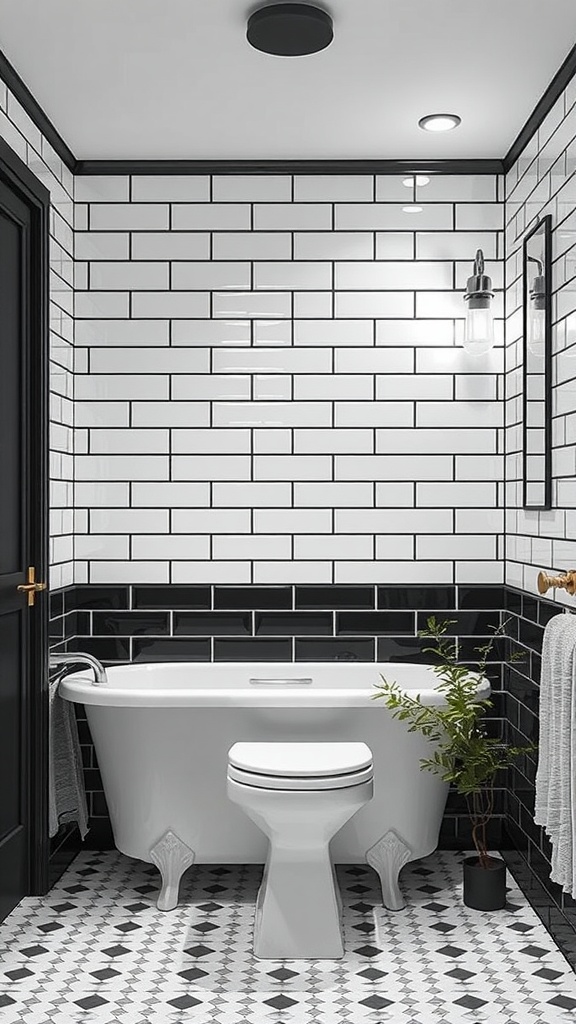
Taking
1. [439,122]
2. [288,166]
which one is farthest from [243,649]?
[439,122]

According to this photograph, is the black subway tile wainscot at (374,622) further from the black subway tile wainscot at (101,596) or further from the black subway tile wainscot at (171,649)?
the black subway tile wainscot at (101,596)

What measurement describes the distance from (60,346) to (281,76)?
1312 mm

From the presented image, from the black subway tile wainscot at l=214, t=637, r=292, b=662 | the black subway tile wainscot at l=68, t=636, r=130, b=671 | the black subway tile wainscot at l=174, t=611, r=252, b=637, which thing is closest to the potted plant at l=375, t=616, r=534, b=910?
the black subway tile wainscot at l=214, t=637, r=292, b=662

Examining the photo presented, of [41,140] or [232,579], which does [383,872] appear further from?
[41,140]

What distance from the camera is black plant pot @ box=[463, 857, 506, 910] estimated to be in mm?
3633

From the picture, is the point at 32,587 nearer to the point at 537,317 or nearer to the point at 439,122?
the point at 537,317

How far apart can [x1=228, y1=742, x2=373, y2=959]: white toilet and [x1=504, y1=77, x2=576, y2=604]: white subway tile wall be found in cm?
89

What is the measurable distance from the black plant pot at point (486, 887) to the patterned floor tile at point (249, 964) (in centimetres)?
5

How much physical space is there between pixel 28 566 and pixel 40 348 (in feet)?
2.48

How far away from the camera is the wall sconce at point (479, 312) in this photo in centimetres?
411

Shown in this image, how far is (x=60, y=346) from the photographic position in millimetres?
4094

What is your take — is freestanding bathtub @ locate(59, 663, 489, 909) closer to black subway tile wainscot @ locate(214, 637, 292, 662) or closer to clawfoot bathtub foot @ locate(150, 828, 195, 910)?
clawfoot bathtub foot @ locate(150, 828, 195, 910)

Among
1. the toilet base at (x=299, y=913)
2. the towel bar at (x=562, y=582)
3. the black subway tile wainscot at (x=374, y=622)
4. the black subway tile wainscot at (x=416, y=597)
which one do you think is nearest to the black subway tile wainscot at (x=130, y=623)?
the black subway tile wainscot at (x=374, y=622)

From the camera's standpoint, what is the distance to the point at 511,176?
419cm
